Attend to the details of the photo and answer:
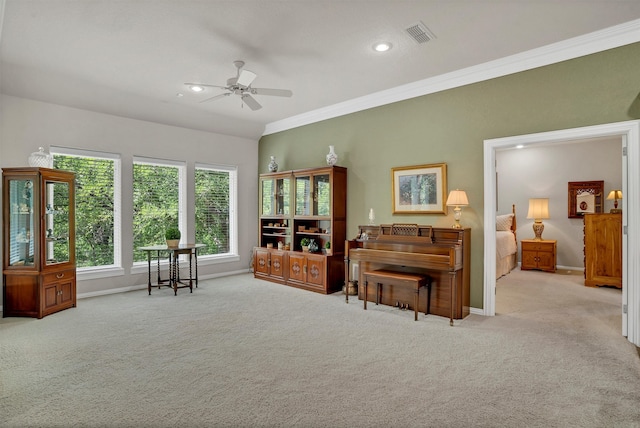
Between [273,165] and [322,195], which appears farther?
[273,165]

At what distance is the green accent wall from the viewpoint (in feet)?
11.2

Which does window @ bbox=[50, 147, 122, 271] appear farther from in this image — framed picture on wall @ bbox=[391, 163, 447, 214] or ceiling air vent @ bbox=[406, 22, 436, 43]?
ceiling air vent @ bbox=[406, 22, 436, 43]

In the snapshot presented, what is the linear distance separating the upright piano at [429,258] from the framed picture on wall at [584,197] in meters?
4.52

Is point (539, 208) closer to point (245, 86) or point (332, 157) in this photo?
point (332, 157)

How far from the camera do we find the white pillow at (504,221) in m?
7.50

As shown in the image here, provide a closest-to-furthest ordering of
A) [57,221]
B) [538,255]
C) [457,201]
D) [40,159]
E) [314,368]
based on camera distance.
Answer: [314,368] → [457,201] → [40,159] → [57,221] → [538,255]

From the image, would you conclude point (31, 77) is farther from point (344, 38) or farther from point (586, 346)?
point (586, 346)

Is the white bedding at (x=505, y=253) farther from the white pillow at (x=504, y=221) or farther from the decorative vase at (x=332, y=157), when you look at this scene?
the decorative vase at (x=332, y=157)

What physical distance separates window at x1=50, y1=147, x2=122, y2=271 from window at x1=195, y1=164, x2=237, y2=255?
1.34 metres

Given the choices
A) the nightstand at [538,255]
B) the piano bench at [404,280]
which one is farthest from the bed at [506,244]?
the piano bench at [404,280]

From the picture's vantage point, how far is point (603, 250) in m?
5.68

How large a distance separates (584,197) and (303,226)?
5.83 m

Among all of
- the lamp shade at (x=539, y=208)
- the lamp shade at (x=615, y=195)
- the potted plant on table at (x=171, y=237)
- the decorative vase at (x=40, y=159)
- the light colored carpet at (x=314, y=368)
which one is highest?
the decorative vase at (x=40, y=159)

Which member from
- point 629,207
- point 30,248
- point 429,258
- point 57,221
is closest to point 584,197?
point 629,207
